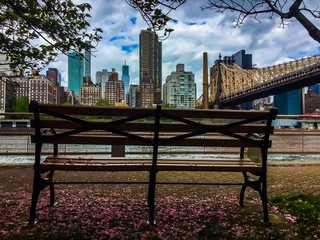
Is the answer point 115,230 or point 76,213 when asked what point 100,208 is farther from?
point 115,230

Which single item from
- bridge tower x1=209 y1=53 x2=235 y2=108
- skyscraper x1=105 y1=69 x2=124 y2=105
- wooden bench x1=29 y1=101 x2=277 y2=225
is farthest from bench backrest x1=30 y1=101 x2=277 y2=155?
skyscraper x1=105 y1=69 x2=124 y2=105

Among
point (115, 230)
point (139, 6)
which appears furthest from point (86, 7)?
point (115, 230)

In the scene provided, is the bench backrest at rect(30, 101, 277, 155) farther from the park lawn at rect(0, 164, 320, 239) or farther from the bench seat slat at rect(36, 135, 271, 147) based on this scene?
the park lawn at rect(0, 164, 320, 239)

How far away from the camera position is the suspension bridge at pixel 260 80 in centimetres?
3309

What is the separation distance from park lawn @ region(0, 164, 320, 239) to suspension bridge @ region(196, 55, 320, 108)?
95.6 ft

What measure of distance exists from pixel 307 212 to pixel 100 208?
68.2 inches

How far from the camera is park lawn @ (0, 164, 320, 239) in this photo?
2504 millimetres

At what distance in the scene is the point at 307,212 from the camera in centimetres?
298

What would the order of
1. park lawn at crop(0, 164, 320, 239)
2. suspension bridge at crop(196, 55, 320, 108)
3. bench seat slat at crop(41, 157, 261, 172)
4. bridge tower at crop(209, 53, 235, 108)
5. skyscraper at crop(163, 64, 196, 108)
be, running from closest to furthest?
park lawn at crop(0, 164, 320, 239)
bench seat slat at crop(41, 157, 261, 172)
suspension bridge at crop(196, 55, 320, 108)
bridge tower at crop(209, 53, 235, 108)
skyscraper at crop(163, 64, 196, 108)

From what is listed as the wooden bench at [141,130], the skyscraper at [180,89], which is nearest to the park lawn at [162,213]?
the wooden bench at [141,130]

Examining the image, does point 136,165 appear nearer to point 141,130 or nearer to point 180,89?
point 141,130

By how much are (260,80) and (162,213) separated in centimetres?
4812

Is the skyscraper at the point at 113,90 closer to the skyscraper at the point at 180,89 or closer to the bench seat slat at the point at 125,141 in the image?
the skyscraper at the point at 180,89

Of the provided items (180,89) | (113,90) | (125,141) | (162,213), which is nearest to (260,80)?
(180,89)
